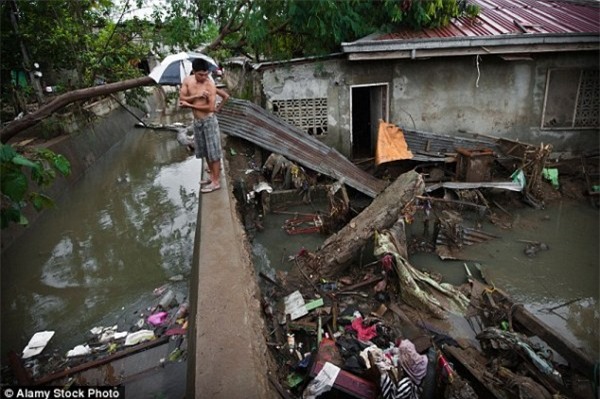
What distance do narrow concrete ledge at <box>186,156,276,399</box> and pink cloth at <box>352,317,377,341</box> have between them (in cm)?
158

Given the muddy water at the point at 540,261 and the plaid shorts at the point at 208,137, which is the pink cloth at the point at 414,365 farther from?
the plaid shorts at the point at 208,137

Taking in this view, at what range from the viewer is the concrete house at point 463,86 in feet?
30.0

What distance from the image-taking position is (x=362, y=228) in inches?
251

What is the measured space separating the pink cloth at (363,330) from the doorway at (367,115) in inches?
251

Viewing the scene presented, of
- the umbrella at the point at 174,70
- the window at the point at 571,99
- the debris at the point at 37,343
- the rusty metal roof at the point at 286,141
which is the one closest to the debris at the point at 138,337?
the debris at the point at 37,343

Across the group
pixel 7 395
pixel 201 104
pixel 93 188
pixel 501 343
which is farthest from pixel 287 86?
pixel 7 395

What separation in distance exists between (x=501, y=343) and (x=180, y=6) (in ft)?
31.5

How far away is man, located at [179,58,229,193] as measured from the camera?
5.18 metres

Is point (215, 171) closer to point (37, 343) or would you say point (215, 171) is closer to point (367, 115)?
point (37, 343)

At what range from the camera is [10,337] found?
5.24 metres

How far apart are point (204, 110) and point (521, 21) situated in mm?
9523

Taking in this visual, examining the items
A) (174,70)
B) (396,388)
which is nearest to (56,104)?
(174,70)

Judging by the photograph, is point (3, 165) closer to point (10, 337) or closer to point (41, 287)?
point (10, 337)

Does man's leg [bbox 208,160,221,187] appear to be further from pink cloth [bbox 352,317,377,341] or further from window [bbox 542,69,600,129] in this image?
window [bbox 542,69,600,129]
